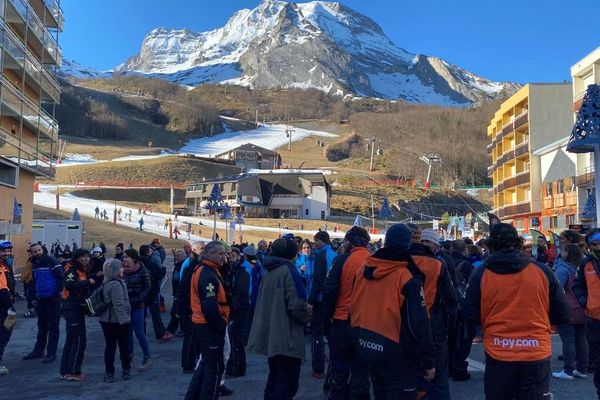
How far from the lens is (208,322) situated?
5.47 m

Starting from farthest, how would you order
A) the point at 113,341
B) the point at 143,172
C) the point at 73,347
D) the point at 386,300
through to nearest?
the point at 143,172 → the point at 73,347 → the point at 113,341 → the point at 386,300

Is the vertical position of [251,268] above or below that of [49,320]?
above

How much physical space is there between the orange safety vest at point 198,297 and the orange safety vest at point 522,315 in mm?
2919

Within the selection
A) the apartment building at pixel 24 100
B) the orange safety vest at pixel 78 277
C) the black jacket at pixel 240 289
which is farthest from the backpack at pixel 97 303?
the apartment building at pixel 24 100

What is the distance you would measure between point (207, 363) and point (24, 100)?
23423 mm

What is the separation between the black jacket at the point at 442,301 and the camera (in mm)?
4738

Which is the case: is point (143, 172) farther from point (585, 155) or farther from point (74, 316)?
point (74, 316)

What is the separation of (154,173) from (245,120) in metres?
96.7

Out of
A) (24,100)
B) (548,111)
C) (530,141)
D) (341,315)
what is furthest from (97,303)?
(548,111)

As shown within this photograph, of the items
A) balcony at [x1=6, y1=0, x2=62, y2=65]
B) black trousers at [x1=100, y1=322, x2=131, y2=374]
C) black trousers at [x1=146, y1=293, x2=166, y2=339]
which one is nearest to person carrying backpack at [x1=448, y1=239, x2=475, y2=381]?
black trousers at [x1=100, y1=322, x2=131, y2=374]

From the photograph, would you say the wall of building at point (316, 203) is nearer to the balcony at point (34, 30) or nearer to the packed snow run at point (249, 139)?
the balcony at point (34, 30)

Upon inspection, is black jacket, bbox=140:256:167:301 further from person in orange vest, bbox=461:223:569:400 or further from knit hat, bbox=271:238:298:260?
person in orange vest, bbox=461:223:569:400

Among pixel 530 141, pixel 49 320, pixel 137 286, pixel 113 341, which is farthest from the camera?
pixel 530 141

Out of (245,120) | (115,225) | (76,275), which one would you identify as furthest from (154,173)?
A: (245,120)
